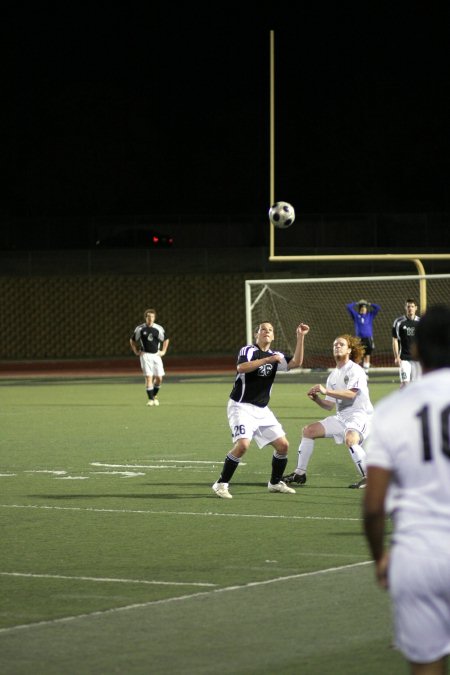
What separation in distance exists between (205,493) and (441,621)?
377 inches

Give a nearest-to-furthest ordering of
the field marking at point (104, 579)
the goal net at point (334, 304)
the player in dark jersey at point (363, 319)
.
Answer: the field marking at point (104, 579) < the player in dark jersey at point (363, 319) < the goal net at point (334, 304)

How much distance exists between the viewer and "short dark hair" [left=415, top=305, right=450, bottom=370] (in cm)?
461

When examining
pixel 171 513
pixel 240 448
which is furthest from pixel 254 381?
pixel 171 513

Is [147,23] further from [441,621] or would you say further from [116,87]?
[441,621]

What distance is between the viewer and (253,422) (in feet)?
44.7

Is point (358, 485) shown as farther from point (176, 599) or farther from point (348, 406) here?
point (176, 599)

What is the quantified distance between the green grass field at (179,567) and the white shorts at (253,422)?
2.13 ft

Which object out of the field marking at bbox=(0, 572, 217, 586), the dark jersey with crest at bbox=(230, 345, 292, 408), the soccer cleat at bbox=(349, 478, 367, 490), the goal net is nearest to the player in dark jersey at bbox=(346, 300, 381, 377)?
the goal net

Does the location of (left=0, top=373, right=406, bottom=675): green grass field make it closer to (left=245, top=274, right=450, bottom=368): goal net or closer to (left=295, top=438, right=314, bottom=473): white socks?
(left=295, top=438, right=314, bottom=473): white socks

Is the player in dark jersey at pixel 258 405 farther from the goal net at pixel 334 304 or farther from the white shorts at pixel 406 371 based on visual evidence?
the goal net at pixel 334 304

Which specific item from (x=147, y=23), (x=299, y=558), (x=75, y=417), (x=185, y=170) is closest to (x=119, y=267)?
(x=185, y=170)

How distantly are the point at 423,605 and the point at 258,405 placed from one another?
9340 millimetres

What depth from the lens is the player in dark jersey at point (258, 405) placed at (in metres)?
13.5

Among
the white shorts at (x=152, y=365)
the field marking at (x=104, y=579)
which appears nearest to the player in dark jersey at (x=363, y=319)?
the white shorts at (x=152, y=365)
